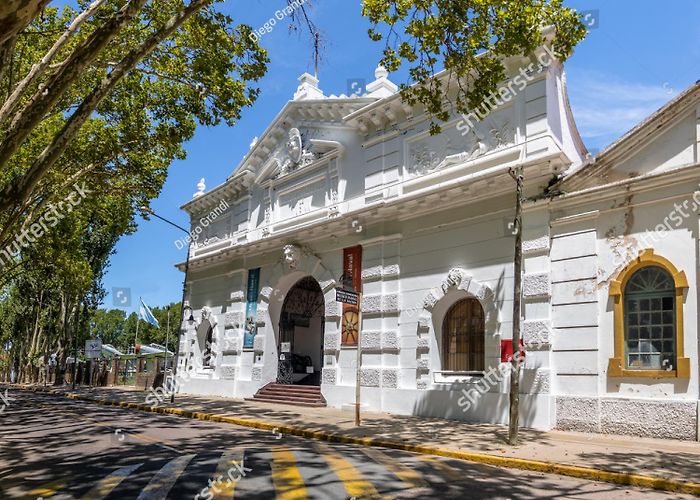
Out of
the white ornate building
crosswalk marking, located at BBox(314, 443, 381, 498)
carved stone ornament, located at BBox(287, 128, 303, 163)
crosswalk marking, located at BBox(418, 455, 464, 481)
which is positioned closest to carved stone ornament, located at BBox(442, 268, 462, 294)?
the white ornate building

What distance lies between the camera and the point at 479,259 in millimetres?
14969

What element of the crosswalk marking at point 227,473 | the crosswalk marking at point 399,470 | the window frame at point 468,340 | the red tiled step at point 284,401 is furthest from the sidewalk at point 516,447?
the crosswalk marking at point 227,473

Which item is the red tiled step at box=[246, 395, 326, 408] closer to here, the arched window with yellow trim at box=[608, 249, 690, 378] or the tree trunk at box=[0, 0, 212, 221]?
the arched window with yellow trim at box=[608, 249, 690, 378]

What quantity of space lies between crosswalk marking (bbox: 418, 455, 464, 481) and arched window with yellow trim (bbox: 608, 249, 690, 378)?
16.9ft

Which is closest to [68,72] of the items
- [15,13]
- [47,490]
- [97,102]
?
[97,102]

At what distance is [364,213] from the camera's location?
17891 millimetres

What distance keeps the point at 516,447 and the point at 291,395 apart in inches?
442

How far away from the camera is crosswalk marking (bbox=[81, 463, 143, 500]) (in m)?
6.38

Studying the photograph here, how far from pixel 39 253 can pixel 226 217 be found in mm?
8068

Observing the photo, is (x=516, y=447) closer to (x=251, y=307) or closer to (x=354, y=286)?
(x=354, y=286)

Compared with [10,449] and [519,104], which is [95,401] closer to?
[10,449]

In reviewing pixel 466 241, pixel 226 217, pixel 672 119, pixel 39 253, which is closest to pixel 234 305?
pixel 226 217

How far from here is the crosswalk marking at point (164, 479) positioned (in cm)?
633

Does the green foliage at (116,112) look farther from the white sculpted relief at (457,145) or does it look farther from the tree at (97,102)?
the white sculpted relief at (457,145)
